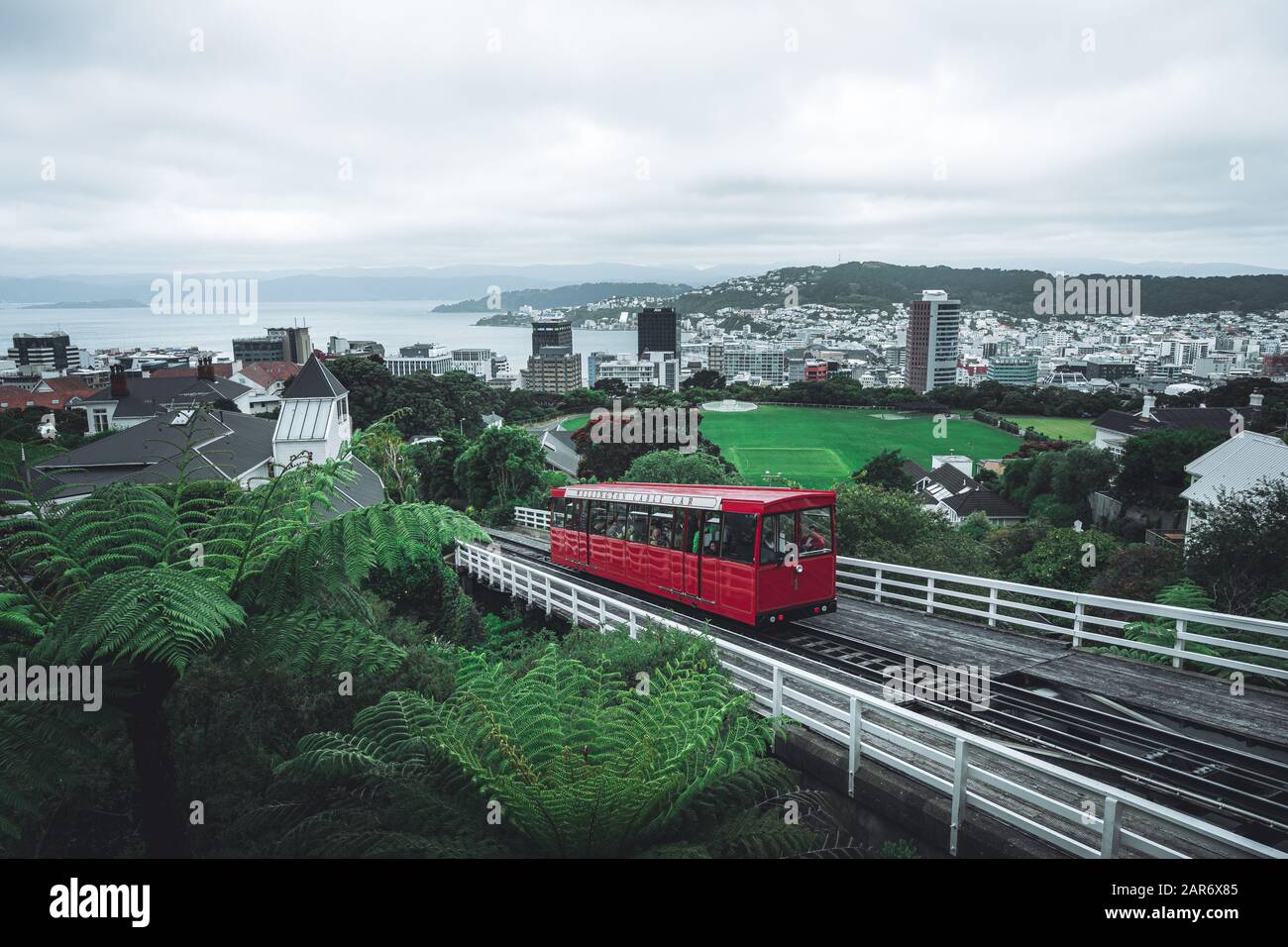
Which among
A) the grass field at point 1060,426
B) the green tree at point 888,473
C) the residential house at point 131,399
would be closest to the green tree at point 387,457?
the residential house at point 131,399

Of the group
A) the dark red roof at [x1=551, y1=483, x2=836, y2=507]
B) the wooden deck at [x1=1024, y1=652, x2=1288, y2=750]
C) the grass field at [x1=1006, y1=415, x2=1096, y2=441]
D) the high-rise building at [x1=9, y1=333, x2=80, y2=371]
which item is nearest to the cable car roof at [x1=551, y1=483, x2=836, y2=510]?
the dark red roof at [x1=551, y1=483, x2=836, y2=507]

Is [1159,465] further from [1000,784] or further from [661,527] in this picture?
[1000,784]

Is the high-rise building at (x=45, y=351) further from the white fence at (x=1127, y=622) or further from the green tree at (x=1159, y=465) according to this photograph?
the white fence at (x=1127, y=622)

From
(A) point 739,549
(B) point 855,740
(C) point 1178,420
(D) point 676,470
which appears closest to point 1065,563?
(D) point 676,470
